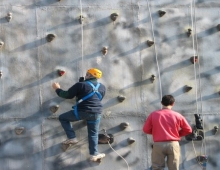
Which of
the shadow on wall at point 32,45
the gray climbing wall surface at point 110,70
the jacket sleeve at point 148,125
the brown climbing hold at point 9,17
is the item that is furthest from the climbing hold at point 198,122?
the brown climbing hold at point 9,17

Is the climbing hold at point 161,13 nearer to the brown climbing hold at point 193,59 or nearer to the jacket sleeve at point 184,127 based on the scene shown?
the brown climbing hold at point 193,59

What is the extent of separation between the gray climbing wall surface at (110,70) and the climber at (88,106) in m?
0.47

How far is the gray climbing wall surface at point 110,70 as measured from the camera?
8.93 metres

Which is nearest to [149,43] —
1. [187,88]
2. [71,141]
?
[187,88]

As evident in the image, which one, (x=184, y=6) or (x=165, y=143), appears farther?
(x=184, y=6)

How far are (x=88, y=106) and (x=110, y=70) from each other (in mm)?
1039

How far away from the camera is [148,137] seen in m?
9.14

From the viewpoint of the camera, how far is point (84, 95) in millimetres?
8328

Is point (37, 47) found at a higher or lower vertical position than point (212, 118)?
higher

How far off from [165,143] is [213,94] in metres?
2.06

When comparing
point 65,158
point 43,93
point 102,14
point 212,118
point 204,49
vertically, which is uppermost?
point 102,14

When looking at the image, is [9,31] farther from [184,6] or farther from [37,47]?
[184,6]

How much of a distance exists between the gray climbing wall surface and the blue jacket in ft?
2.14

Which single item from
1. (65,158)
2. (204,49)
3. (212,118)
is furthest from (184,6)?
(65,158)
